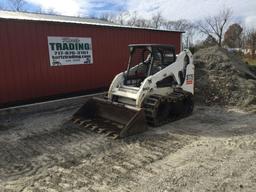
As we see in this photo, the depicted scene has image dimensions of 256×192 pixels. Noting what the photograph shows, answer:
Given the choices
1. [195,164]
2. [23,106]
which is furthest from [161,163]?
[23,106]

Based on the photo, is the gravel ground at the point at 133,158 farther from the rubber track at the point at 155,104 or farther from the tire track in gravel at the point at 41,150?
the rubber track at the point at 155,104

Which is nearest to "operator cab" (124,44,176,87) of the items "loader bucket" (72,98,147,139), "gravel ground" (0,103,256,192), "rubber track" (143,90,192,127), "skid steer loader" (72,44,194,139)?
"skid steer loader" (72,44,194,139)

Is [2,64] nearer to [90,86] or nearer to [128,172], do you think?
[90,86]

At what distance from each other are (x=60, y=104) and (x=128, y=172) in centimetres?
507

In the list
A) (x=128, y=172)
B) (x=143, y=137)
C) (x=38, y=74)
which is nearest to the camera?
(x=128, y=172)

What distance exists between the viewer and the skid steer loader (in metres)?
6.02

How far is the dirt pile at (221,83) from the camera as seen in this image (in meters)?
8.45

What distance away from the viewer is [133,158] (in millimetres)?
4602

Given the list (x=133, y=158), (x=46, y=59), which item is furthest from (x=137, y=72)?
(x=133, y=158)

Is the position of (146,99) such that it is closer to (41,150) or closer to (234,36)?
(41,150)

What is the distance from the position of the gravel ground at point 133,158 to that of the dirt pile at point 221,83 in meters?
1.85

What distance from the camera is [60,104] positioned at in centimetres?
857

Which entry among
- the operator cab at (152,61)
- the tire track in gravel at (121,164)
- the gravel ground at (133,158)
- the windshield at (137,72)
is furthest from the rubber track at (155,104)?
the windshield at (137,72)

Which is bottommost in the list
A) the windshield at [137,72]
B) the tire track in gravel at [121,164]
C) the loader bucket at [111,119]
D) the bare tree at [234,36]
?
the tire track in gravel at [121,164]
